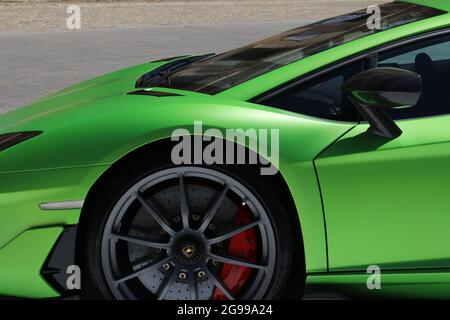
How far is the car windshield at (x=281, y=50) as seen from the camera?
3.42 meters

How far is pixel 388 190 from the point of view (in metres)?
3.05

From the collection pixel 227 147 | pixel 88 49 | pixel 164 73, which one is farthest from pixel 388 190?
pixel 88 49

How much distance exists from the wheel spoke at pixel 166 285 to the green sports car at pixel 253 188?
10mm

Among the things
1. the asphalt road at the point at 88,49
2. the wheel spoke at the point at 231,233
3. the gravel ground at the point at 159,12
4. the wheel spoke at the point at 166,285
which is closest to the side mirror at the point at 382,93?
the wheel spoke at the point at 231,233

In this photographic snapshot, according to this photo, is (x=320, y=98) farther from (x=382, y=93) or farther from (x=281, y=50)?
(x=281, y=50)

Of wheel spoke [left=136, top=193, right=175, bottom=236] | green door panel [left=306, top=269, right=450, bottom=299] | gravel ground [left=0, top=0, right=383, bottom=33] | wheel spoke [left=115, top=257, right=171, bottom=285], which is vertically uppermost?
gravel ground [left=0, top=0, right=383, bottom=33]

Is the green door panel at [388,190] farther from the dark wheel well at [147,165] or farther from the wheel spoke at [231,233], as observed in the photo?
the wheel spoke at [231,233]

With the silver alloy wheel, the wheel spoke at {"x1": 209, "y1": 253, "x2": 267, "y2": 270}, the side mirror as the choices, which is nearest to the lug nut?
the silver alloy wheel

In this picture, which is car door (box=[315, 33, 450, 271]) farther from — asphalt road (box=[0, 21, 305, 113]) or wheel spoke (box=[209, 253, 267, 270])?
asphalt road (box=[0, 21, 305, 113])

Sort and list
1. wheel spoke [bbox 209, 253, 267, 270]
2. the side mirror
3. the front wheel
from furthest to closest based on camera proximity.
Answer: wheel spoke [bbox 209, 253, 267, 270], the front wheel, the side mirror

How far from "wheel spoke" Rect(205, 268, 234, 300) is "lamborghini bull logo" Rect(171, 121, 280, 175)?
1.58 ft

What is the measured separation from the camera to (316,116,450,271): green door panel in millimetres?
3051

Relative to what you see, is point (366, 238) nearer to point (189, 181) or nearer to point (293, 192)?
point (293, 192)

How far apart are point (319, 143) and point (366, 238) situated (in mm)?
412
